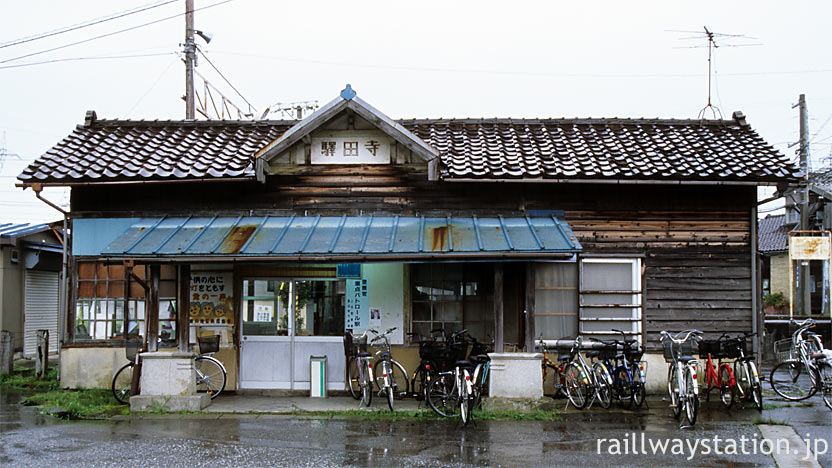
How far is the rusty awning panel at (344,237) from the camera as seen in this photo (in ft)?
33.2

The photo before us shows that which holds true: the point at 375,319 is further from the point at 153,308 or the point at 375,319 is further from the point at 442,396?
the point at 153,308

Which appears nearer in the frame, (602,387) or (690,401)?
(690,401)

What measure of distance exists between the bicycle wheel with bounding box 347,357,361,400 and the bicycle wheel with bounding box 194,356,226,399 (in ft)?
7.08

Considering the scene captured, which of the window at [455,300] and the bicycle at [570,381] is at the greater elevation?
the window at [455,300]

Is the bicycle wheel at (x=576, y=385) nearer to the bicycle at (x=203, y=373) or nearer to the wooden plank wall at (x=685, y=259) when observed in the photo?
the wooden plank wall at (x=685, y=259)

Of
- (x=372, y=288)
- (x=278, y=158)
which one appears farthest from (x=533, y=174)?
(x=278, y=158)

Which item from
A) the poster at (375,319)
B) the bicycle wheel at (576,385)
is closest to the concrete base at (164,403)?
the poster at (375,319)

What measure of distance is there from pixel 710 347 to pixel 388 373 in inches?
204

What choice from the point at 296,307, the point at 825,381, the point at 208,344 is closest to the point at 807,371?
the point at 825,381

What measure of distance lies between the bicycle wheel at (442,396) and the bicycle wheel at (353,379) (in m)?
1.75

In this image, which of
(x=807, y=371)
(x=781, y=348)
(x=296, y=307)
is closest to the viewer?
(x=296, y=307)

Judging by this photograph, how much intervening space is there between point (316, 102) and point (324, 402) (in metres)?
13.7

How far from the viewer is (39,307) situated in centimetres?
1938

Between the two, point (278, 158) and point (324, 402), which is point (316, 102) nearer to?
point (278, 158)
